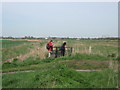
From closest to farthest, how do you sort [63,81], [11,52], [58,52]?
[63,81], [58,52], [11,52]

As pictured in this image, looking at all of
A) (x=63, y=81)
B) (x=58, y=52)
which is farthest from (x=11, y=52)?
(x=63, y=81)

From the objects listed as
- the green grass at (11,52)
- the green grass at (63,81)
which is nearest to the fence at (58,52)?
the green grass at (11,52)

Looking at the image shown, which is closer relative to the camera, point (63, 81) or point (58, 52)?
point (63, 81)

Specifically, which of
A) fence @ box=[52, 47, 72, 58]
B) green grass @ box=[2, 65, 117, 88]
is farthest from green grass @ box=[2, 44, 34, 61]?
green grass @ box=[2, 65, 117, 88]

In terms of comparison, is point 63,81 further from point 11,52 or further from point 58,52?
point 11,52

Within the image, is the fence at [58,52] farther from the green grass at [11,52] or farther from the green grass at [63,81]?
the green grass at [63,81]

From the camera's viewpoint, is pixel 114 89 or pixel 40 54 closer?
pixel 114 89

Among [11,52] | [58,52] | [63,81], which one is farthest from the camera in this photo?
[11,52]

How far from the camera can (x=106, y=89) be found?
25.7 feet

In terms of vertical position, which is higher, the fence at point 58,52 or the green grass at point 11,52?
the fence at point 58,52

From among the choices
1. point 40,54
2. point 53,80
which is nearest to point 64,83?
point 53,80

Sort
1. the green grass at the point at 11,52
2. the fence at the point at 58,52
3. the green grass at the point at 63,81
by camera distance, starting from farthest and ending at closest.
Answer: the green grass at the point at 11,52
the fence at the point at 58,52
the green grass at the point at 63,81

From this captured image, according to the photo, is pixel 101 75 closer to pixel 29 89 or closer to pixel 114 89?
pixel 114 89

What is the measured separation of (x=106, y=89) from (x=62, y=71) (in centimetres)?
208
